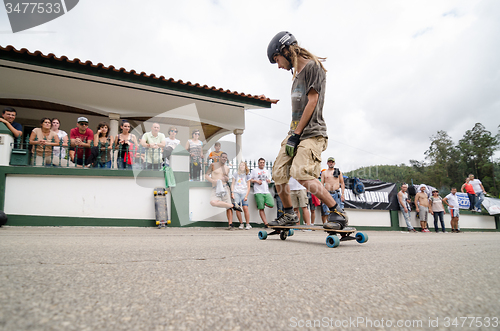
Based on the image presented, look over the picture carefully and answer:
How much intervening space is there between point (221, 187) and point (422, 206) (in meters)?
8.93

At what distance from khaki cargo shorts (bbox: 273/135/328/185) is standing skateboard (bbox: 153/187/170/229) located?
441 cm

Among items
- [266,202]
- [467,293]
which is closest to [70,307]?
[467,293]

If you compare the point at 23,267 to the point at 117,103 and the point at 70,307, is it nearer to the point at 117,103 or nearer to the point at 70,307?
the point at 70,307

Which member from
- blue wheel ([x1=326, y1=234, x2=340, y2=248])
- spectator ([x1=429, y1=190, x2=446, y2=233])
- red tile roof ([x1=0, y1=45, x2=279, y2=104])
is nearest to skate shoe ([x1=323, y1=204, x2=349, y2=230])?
blue wheel ([x1=326, y1=234, x2=340, y2=248])

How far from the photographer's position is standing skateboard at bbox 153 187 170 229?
680 cm

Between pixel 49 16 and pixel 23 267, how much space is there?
30.0 feet

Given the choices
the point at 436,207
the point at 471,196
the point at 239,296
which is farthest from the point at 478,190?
the point at 239,296

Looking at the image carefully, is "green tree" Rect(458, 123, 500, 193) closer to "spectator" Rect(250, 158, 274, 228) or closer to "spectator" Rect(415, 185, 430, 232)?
"spectator" Rect(415, 185, 430, 232)

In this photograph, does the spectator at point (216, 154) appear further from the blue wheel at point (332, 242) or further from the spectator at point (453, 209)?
the spectator at point (453, 209)

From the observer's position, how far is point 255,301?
3.14ft

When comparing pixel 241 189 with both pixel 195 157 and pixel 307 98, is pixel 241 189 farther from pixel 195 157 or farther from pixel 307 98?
pixel 307 98

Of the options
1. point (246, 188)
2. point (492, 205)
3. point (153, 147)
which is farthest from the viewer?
point (492, 205)

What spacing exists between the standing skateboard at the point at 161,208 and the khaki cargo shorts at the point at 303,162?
4.41 meters

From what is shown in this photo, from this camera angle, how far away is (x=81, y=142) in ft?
21.6
